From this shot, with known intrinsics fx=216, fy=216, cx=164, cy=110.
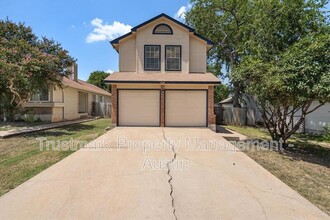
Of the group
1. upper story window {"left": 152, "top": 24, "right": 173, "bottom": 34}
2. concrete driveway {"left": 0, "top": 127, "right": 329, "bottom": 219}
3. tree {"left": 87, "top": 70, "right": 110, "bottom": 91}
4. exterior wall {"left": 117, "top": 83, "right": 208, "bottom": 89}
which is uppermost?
tree {"left": 87, "top": 70, "right": 110, "bottom": 91}

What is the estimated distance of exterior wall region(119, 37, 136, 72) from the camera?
14.3 metres

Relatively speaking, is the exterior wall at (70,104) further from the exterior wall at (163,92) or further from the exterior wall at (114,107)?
the exterior wall at (163,92)

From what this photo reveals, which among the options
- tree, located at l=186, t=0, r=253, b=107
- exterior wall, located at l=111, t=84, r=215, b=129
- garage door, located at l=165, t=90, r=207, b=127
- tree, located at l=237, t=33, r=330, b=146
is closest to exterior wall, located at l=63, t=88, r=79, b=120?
exterior wall, located at l=111, t=84, r=215, b=129

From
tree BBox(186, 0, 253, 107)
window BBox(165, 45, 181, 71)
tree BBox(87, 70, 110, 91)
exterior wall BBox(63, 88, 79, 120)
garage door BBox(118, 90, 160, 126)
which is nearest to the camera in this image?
garage door BBox(118, 90, 160, 126)

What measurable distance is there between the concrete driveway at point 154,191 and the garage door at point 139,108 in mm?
6399

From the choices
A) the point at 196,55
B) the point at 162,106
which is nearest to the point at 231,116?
the point at 196,55

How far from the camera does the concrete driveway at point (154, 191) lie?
11.4 feet

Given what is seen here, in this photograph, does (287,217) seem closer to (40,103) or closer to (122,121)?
(122,121)

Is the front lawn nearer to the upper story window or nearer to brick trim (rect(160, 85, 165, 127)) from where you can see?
brick trim (rect(160, 85, 165, 127))

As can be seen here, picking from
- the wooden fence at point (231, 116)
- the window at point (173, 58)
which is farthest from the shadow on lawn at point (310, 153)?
the wooden fence at point (231, 116)

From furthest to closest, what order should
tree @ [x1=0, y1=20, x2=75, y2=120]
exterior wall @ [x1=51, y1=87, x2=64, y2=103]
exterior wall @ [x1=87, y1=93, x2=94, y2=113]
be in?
exterior wall @ [x1=87, y1=93, x2=94, y2=113]
exterior wall @ [x1=51, y1=87, x2=64, y2=103]
tree @ [x1=0, y1=20, x2=75, y2=120]

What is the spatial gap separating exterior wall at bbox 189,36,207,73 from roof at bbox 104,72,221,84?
681mm

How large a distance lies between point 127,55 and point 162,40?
251 centimetres

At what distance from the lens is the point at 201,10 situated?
20.9m
